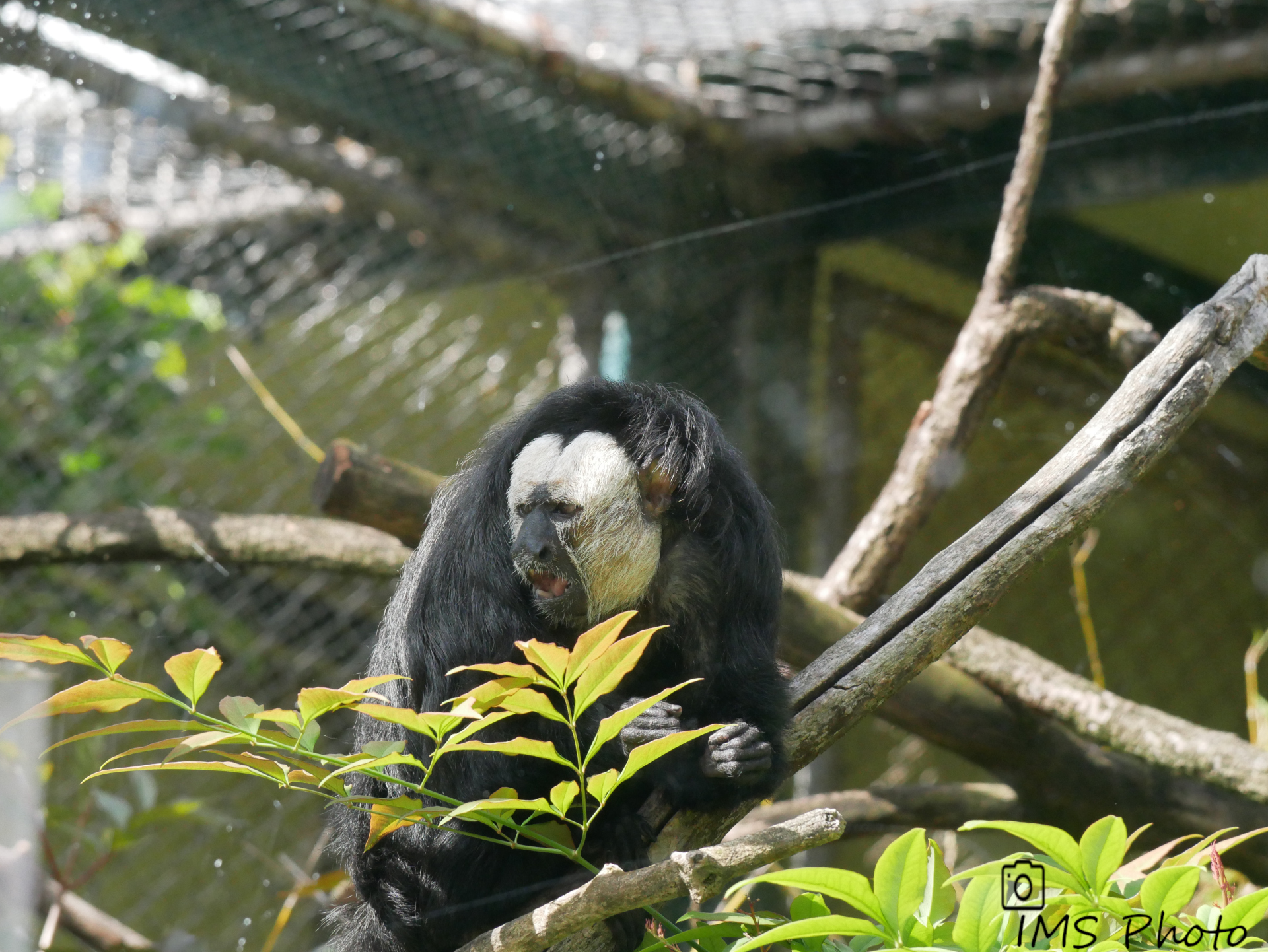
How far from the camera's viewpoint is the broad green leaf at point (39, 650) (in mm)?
801

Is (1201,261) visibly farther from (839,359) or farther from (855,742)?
(855,742)

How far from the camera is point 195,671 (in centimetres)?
85

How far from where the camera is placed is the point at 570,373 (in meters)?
2.62

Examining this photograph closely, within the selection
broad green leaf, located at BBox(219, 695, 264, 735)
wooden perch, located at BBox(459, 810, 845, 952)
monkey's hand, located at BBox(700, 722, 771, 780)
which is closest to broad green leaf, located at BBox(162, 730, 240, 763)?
broad green leaf, located at BBox(219, 695, 264, 735)

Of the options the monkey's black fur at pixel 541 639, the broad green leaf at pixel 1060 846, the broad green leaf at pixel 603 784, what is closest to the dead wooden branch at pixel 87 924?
the monkey's black fur at pixel 541 639

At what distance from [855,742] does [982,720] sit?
98 centimetres

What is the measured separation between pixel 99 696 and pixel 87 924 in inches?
66.8

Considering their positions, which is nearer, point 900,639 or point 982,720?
point 900,639

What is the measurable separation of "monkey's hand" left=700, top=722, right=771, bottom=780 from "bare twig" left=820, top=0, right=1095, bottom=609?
3.00ft

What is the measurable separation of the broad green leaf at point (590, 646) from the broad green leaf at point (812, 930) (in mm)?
222

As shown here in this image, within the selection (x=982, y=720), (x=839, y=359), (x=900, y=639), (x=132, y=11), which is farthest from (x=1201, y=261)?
(x=132, y=11)

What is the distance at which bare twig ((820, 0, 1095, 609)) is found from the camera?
6.82ft

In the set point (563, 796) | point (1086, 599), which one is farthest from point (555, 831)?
point (1086, 599)

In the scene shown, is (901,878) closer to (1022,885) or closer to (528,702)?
(1022,885)
